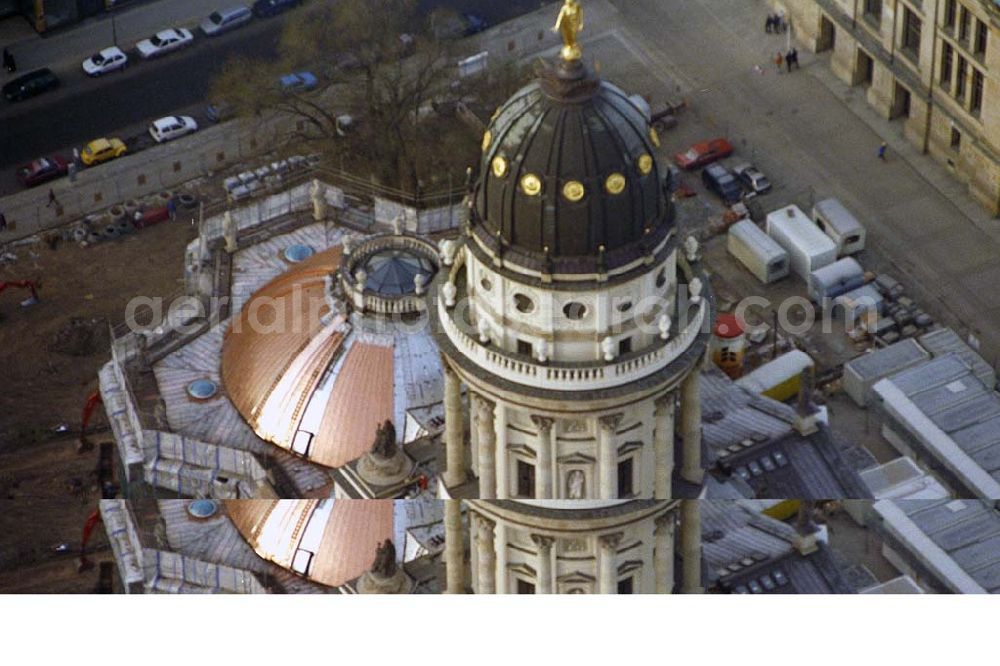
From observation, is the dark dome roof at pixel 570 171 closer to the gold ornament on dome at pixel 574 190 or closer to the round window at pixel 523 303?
the gold ornament on dome at pixel 574 190

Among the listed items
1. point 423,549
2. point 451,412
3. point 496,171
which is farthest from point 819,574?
point 496,171

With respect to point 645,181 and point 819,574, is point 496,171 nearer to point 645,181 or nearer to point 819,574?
point 645,181

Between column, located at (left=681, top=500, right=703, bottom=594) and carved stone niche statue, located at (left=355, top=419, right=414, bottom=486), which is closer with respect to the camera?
column, located at (left=681, top=500, right=703, bottom=594)

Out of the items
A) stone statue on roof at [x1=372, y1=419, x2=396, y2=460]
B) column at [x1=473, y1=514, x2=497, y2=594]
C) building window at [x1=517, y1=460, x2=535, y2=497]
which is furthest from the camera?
stone statue on roof at [x1=372, y1=419, x2=396, y2=460]

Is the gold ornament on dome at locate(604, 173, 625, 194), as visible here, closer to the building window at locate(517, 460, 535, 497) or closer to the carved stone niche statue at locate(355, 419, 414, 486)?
the building window at locate(517, 460, 535, 497)

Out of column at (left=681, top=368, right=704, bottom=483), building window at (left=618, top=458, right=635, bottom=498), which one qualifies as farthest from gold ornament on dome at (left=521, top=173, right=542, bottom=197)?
building window at (left=618, top=458, right=635, bottom=498)

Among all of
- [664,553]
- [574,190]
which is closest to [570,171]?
[574,190]

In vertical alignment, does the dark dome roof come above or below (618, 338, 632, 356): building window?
above
